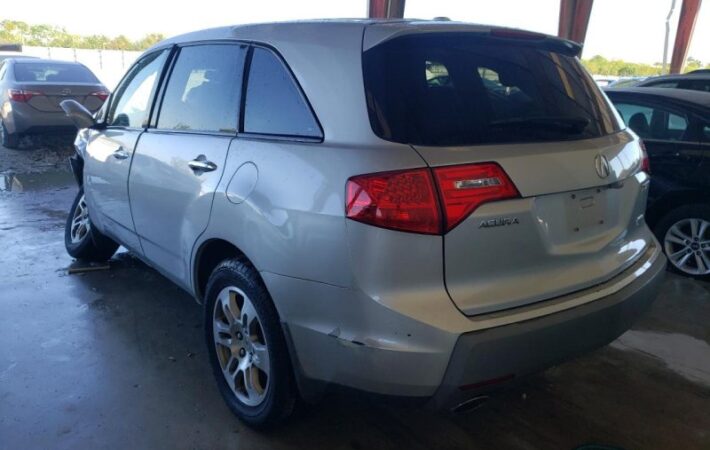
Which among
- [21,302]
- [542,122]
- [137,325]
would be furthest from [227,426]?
[21,302]

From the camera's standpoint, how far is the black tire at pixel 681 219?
453 cm

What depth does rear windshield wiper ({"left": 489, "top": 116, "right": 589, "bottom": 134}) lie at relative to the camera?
7.29 feet

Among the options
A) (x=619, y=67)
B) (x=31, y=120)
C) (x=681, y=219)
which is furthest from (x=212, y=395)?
(x=619, y=67)

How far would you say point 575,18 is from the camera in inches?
738

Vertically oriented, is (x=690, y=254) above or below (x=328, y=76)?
below

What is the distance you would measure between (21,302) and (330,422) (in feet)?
8.37

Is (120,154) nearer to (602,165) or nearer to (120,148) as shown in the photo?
(120,148)

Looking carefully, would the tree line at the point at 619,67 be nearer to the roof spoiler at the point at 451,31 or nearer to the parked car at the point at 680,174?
the parked car at the point at 680,174

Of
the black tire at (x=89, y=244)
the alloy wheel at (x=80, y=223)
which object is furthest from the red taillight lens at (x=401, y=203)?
the alloy wheel at (x=80, y=223)

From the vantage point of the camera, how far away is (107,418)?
2.72 m

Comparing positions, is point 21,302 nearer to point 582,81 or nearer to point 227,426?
point 227,426

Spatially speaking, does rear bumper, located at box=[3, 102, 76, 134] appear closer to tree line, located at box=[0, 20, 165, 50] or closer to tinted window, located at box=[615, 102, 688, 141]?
tinted window, located at box=[615, 102, 688, 141]

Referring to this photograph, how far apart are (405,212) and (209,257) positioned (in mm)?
1335

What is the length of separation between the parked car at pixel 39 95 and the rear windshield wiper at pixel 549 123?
8.80 metres
